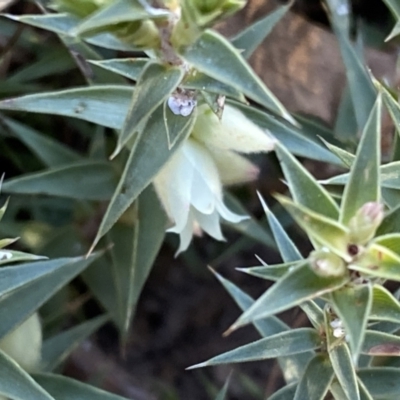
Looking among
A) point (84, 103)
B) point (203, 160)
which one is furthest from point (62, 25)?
point (203, 160)

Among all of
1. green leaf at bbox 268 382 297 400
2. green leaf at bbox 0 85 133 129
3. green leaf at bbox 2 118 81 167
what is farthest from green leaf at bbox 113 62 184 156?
green leaf at bbox 2 118 81 167

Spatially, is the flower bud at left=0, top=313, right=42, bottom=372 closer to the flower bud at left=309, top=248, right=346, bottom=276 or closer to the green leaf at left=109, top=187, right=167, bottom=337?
the green leaf at left=109, top=187, right=167, bottom=337

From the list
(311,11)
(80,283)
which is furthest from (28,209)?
(311,11)

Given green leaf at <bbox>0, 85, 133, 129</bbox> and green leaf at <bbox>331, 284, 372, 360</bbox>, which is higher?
green leaf at <bbox>0, 85, 133, 129</bbox>

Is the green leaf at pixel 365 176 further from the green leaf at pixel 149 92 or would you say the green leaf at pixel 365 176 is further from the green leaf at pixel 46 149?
the green leaf at pixel 46 149

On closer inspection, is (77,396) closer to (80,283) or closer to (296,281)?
(296,281)

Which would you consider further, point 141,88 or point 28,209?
point 28,209
